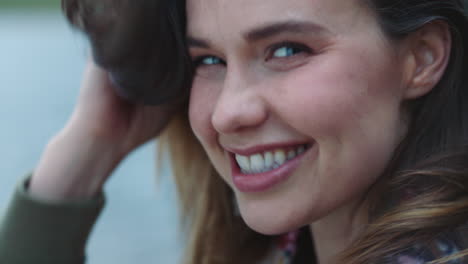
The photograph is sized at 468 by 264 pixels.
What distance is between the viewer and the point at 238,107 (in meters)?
1.44

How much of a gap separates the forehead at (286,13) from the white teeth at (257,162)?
300mm

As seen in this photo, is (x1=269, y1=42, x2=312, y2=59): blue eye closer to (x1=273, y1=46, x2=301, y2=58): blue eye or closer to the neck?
(x1=273, y1=46, x2=301, y2=58): blue eye

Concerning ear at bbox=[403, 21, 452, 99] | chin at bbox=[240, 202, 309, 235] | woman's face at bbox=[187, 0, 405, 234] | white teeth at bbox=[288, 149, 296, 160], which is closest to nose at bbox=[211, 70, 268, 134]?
woman's face at bbox=[187, 0, 405, 234]

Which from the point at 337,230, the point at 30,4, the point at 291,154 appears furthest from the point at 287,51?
the point at 30,4

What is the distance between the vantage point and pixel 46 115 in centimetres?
470

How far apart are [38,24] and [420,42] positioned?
6.02 m

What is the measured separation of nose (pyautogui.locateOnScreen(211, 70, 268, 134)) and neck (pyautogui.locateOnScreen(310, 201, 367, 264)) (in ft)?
1.32

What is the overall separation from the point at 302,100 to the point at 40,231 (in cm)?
98

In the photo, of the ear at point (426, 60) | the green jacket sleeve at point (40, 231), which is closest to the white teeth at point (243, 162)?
the ear at point (426, 60)

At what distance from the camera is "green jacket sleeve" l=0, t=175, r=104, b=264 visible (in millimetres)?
1934

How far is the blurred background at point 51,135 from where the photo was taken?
3420 millimetres

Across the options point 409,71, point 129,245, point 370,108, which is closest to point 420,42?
point 409,71

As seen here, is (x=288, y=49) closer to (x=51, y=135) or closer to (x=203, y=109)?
(x=203, y=109)

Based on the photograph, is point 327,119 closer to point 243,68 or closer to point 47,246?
point 243,68
